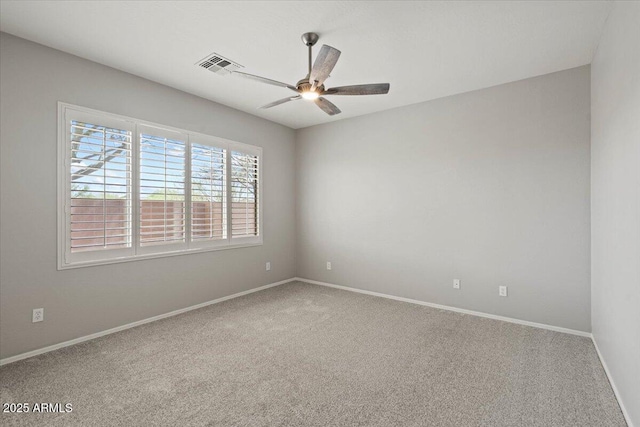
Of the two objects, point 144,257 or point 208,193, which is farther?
point 208,193

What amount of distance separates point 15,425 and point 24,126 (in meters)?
2.30

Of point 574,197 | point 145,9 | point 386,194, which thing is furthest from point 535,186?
point 145,9

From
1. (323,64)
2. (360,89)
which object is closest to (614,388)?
(360,89)

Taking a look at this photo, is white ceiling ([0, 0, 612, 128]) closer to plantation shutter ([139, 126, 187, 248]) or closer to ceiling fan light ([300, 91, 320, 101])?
ceiling fan light ([300, 91, 320, 101])

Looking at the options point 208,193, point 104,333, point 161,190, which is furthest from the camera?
point 208,193

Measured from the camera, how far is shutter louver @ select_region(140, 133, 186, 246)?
3373mm

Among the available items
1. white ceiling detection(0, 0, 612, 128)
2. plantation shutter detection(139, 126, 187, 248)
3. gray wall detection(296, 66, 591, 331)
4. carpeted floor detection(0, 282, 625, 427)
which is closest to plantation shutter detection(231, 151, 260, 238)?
plantation shutter detection(139, 126, 187, 248)

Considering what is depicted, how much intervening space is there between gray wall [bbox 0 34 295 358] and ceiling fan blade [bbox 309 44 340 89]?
2.16 metres

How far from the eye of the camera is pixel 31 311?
2.62 meters

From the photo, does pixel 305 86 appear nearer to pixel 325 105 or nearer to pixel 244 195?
pixel 325 105

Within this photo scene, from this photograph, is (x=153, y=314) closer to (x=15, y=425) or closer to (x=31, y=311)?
(x=31, y=311)

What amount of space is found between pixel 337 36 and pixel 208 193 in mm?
2541

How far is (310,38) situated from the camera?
8.35ft

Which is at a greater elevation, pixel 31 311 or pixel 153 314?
pixel 31 311
